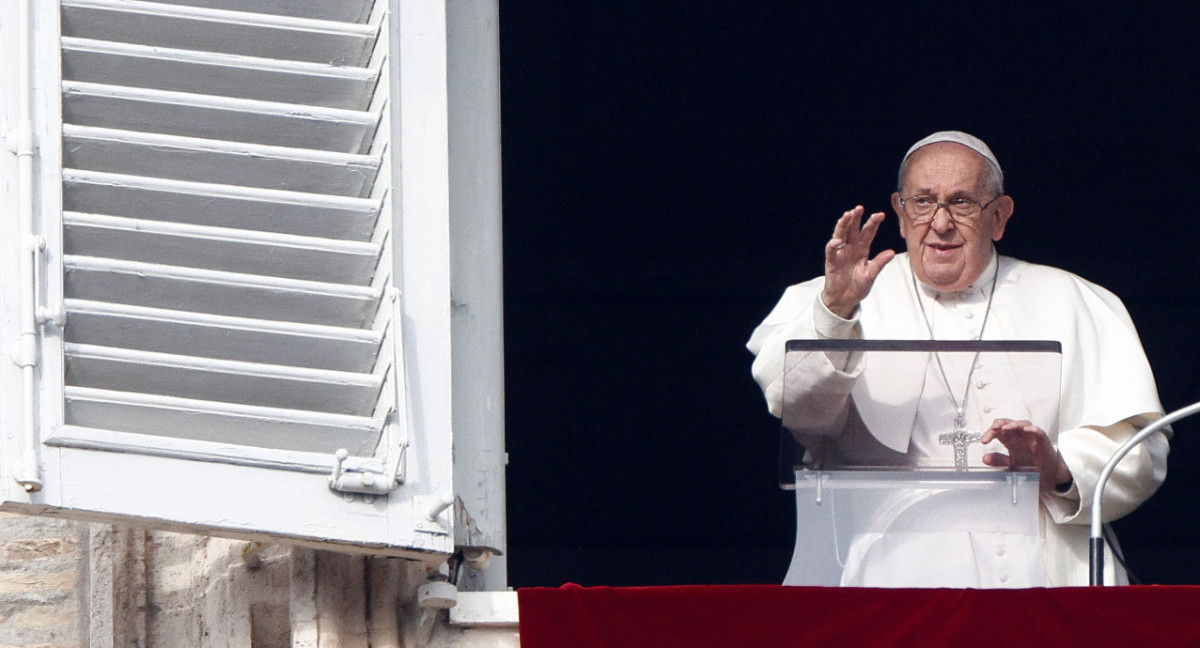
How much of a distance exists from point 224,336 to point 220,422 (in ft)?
0.57

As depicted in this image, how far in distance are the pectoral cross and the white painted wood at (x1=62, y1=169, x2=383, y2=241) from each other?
1.14 m

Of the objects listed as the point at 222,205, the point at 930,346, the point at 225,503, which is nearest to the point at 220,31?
the point at 222,205

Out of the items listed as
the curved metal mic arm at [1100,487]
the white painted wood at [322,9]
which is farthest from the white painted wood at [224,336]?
the curved metal mic arm at [1100,487]

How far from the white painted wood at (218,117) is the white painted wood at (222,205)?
4.6 inches

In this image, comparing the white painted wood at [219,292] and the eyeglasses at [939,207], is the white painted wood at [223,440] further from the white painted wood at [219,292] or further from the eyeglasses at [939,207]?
the eyeglasses at [939,207]

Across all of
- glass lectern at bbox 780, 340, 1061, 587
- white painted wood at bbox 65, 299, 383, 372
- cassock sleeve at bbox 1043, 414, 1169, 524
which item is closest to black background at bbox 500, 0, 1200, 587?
cassock sleeve at bbox 1043, 414, 1169, 524

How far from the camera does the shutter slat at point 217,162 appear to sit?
4.60 metres

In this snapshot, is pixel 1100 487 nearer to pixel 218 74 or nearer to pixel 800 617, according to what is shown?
pixel 800 617

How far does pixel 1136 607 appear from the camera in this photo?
4.50 meters

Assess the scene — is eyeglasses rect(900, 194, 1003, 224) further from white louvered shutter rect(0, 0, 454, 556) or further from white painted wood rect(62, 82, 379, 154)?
white painted wood rect(62, 82, 379, 154)

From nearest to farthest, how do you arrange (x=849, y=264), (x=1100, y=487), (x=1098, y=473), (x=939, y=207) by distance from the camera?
(x=1100, y=487) < (x=849, y=264) < (x=1098, y=473) < (x=939, y=207)

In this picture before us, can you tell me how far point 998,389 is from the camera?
4.68 metres

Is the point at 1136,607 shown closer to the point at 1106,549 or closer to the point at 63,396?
the point at 1106,549

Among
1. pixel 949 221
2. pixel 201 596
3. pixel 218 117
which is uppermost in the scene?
pixel 218 117
